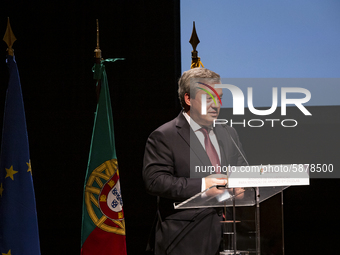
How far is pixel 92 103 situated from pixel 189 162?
74.1 inches

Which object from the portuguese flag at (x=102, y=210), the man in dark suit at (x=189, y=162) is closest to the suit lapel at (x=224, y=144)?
the man in dark suit at (x=189, y=162)

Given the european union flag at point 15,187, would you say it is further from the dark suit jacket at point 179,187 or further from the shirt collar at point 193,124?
the shirt collar at point 193,124

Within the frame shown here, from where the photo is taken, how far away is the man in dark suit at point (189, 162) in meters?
1.80

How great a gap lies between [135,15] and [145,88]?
2.37 ft

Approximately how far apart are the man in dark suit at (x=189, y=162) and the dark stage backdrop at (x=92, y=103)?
130 cm

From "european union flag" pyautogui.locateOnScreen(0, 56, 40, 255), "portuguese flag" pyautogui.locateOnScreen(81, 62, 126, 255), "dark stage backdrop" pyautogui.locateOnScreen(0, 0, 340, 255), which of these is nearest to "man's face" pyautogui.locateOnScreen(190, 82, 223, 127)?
"portuguese flag" pyautogui.locateOnScreen(81, 62, 126, 255)

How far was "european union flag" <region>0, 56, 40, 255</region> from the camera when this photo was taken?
2768mm

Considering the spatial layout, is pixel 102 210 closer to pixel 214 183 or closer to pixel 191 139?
pixel 191 139

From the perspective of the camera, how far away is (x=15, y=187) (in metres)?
2.88

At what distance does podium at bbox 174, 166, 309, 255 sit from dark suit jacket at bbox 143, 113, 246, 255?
167mm

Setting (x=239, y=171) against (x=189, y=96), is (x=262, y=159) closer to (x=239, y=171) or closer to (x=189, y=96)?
(x=189, y=96)

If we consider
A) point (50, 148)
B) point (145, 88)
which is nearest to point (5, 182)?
point (50, 148)

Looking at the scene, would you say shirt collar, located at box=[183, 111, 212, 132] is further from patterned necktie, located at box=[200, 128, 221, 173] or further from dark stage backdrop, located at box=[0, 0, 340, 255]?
dark stage backdrop, located at box=[0, 0, 340, 255]

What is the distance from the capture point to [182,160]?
76.4 inches
